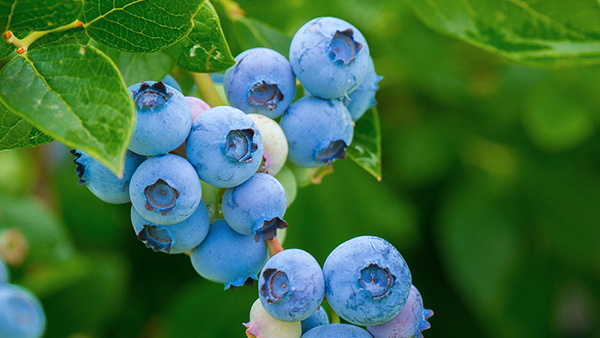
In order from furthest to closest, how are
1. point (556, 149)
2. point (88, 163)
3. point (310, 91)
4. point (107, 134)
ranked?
1. point (556, 149)
2. point (310, 91)
3. point (88, 163)
4. point (107, 134)

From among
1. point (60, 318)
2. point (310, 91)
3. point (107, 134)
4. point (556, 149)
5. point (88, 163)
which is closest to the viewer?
point (107, 134)

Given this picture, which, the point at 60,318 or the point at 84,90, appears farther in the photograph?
the point at 60,318

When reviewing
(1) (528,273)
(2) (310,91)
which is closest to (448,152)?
(1) (528,273)

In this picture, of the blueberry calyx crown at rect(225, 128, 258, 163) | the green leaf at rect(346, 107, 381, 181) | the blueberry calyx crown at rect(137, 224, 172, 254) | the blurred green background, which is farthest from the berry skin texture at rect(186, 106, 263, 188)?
the blurred green background

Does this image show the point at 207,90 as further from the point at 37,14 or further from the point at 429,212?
the point at 429,212

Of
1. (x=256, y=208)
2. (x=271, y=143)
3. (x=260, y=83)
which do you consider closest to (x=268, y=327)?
(x=256, y=208)

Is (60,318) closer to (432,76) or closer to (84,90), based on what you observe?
(84,90)

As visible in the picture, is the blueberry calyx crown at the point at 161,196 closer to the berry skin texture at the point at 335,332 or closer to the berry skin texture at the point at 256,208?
A: the berry skin texture at the point at 256,208
